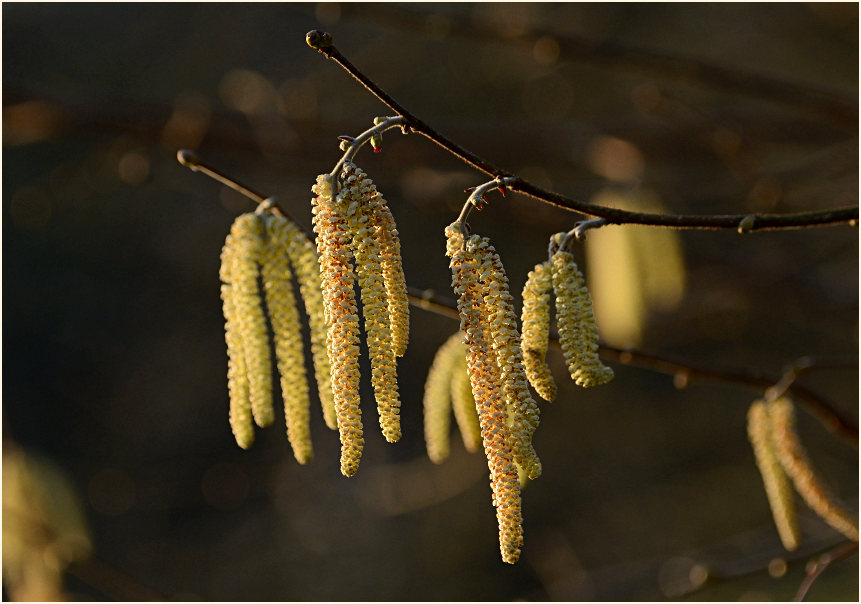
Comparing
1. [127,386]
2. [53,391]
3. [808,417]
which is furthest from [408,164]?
[53,391]

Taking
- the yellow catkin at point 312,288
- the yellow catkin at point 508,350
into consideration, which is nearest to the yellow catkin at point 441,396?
the yellow catkin at point 312,288

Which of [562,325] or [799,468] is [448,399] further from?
[799,468]

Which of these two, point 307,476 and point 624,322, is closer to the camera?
point 624,322

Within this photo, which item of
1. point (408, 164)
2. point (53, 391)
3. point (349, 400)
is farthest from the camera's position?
point (53, 391)

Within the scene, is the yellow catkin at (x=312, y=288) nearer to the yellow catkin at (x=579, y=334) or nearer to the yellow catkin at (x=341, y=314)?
the yellow catkin at (x=341, y=314)

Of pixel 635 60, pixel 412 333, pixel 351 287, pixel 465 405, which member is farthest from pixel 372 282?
pixel 412 333

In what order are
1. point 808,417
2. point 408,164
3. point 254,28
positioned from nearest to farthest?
point 408,164, point 808,417, point 254,28

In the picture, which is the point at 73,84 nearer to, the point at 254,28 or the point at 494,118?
the point at 254,28
